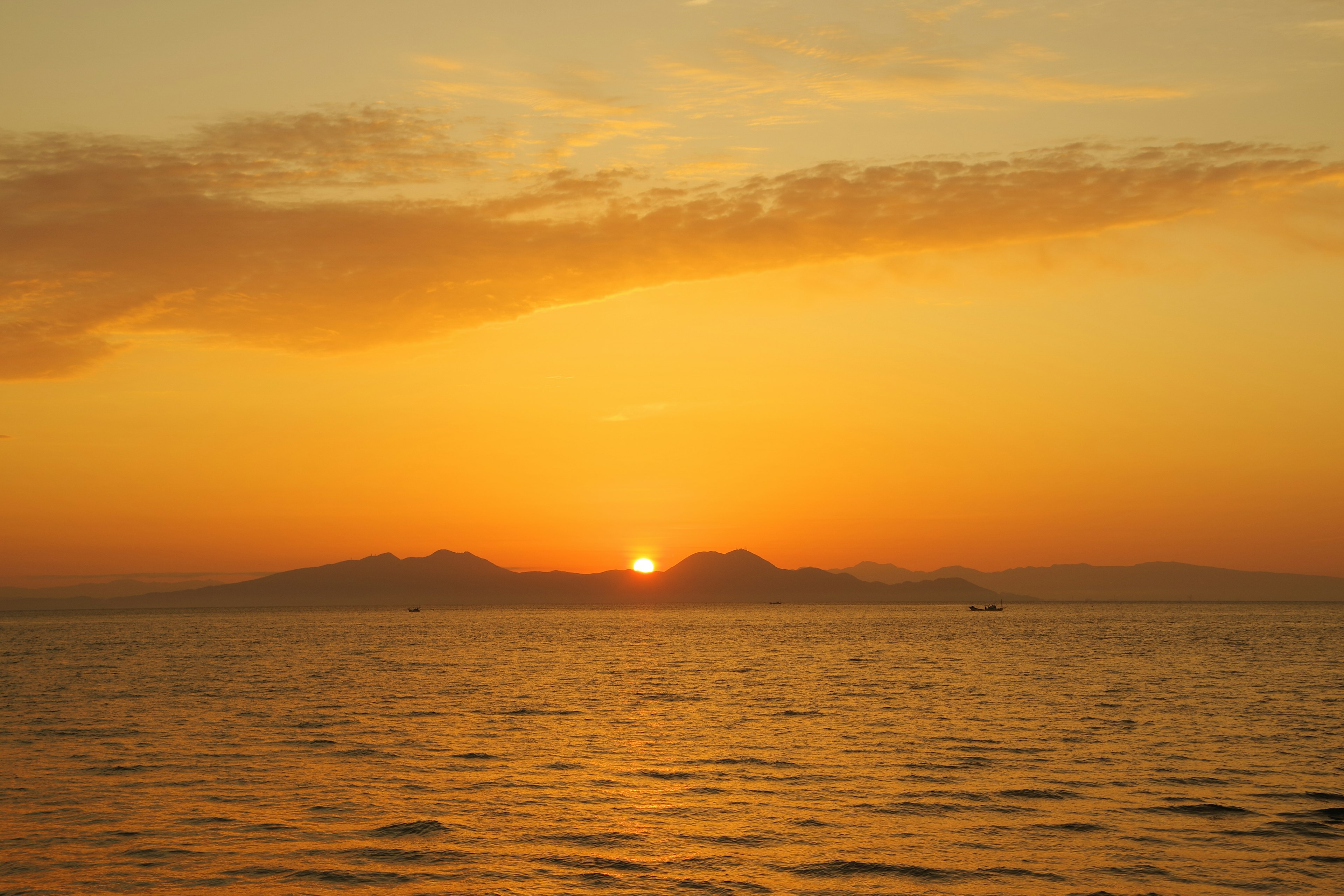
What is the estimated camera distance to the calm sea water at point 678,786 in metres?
26.0

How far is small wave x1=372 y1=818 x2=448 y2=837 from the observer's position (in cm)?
2955

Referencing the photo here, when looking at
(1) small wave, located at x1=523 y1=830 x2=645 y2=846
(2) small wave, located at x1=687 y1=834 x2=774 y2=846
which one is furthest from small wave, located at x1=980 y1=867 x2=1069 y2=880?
(1) small wave, located at x1=523 y1=830 x2=645 y2=846

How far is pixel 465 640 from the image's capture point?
161 meters

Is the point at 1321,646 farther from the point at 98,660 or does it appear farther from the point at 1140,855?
the point at 98,660

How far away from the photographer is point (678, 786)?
118 ft

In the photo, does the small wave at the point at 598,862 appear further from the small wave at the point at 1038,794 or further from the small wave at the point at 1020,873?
the small wave at the point at 1038,794

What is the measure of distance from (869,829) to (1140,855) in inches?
289

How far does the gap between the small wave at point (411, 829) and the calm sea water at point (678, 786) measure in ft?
0.29

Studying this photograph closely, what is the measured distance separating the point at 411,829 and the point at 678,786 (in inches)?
392

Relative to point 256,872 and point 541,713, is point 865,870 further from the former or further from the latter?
point 541,713

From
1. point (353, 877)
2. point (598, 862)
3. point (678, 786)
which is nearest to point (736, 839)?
point (598, 862)

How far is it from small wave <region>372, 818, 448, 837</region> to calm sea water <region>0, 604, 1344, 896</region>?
9 centimetres

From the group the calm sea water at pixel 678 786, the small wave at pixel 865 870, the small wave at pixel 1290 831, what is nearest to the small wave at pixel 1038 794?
the calm sea water at pixel 678 786

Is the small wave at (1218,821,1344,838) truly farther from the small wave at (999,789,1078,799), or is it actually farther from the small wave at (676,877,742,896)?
the small wave at (676,877,742,896)
